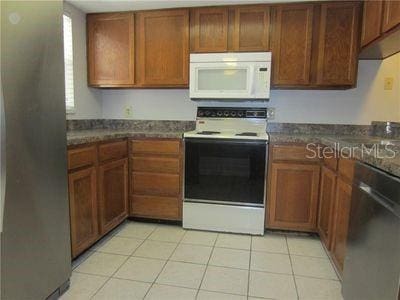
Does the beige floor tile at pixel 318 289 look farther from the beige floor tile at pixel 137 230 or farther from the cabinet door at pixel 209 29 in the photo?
Answer: the cabinet door at pixel 209 29

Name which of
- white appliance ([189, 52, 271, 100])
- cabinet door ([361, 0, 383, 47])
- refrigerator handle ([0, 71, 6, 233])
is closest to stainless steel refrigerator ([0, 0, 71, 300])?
refrigerator handle ([0, 71, 6, 233])

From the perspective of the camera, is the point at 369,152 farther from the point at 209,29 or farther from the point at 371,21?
the point at 209,29

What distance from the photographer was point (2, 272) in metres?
1.22

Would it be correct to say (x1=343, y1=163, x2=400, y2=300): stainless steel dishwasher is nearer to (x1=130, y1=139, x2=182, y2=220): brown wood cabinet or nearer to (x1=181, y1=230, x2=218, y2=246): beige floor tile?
(x1=181, y1=230, x2=218, y2=246): beige floor tile

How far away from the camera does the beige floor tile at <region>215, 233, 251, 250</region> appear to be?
232cm

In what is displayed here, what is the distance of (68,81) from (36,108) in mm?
1496

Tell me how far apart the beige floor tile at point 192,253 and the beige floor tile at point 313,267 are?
2.08ft

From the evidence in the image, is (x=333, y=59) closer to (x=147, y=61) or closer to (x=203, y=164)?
(x=203, y=164)

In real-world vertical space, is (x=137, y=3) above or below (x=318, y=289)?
above

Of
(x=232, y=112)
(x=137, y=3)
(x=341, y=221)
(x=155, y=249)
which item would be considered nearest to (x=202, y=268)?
(x=155, y=249)

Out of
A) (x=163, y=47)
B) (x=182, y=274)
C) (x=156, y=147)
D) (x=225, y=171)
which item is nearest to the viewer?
(x=182, y=274)

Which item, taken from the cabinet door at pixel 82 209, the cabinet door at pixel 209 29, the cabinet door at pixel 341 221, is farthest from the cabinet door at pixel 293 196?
the cabinet door at pixel 82 209

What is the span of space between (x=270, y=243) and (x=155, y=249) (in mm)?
942

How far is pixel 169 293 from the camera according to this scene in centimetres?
170
